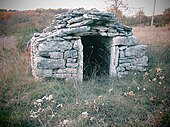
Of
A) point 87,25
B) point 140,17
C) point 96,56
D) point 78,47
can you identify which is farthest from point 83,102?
→ point 140,17

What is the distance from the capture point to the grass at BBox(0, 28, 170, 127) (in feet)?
11.2

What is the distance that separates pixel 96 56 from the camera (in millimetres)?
7062

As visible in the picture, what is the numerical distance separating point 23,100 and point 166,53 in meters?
4.83

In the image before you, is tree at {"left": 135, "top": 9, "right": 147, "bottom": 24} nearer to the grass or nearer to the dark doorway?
the dark doorway

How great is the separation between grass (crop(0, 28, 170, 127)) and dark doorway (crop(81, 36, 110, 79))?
0.79 meters

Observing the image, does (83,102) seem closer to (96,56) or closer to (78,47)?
(78,47)

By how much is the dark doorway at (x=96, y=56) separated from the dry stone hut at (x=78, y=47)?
0.70 feet

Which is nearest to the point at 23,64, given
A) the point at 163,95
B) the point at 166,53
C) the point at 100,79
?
the point at 100,79

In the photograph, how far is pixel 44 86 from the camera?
4789mm

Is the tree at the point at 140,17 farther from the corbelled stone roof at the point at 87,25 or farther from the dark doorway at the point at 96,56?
the corbelled stone roof at the point at 87,25

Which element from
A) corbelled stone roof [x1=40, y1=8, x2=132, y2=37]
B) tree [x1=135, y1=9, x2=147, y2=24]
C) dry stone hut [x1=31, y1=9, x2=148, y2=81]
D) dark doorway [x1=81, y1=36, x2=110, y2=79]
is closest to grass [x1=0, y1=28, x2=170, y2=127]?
dry stone hut [x1=31, y1=9, x2=148, y2=81]

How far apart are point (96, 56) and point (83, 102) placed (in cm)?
325

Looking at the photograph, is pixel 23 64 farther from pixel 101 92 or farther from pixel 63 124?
pixel 63 124

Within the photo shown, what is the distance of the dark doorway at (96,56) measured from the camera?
243 inches
